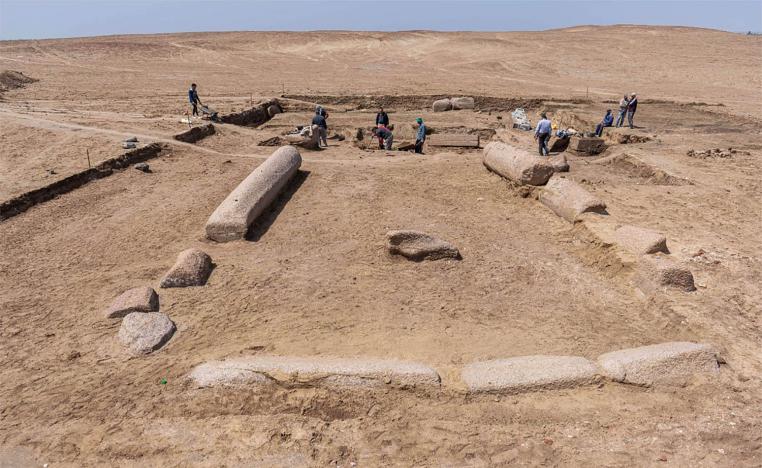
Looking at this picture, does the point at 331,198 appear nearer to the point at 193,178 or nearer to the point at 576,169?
the point at 193,178

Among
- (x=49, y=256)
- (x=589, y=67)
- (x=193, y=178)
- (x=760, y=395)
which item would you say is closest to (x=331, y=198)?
(x=193, y=178)

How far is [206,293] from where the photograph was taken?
6008 millimetres

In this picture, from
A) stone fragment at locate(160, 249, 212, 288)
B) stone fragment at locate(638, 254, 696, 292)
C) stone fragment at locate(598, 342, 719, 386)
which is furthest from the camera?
stone fragment at locate(160, 249, 212, 288)

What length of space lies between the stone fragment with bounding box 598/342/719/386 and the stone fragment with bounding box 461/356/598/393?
0.74 feet

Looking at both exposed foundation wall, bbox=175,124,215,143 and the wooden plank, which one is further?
the wooden plank

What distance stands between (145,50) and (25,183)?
1485 inches

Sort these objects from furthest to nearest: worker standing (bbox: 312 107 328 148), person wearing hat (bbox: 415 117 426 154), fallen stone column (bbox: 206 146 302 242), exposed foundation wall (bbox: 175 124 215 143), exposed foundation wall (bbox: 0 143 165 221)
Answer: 1. worker standing (bbox: 312 107 328 148)
2. person wearing hat (bbox: 415 117 426 154)
3. exposed foundation wall (bbox: 175 124 215 143)
4. exposed foundation wall (bbox: 0 143 165 221)
5. fallen stone column (bbox: 206 146 302 242)

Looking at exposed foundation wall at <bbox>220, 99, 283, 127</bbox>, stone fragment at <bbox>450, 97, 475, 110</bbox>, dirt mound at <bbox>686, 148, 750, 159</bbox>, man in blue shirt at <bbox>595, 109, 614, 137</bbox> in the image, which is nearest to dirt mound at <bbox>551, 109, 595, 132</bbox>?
man in blue shirt at <bbox>595, 109, 614, 137</bbox>

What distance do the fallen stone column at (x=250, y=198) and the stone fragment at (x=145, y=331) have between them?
2.32m

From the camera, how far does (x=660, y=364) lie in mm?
4543

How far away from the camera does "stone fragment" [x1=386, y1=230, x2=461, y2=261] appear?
6.89 metres

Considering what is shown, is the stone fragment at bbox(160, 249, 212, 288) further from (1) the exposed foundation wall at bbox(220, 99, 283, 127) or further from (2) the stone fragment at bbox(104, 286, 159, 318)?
(1) the exposed foundation wall at bbox(220, 99, 283, 127)

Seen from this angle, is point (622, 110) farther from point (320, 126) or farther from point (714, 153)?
point (320, 126)

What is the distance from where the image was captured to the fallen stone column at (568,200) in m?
8.16
